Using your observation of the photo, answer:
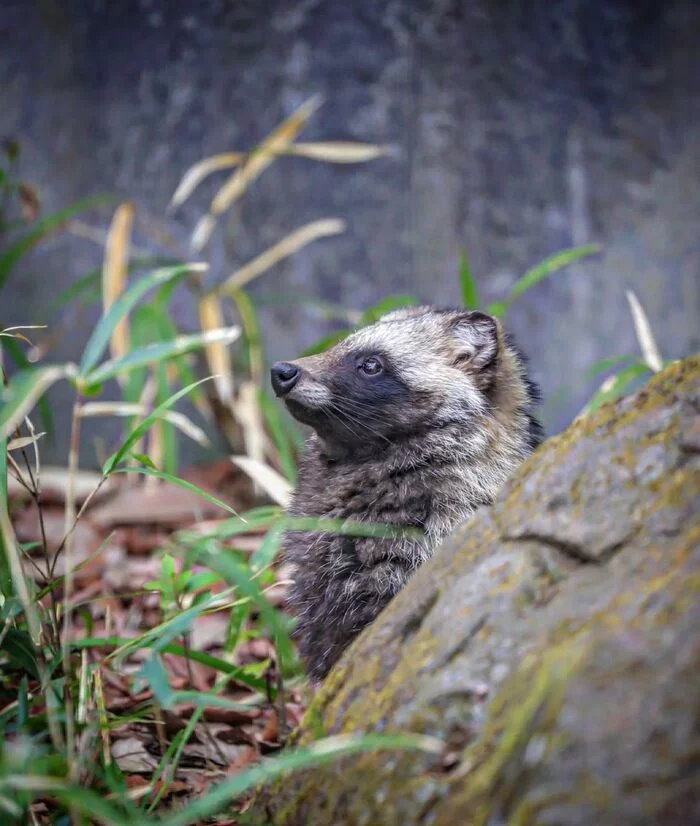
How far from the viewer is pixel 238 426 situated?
5621 mm

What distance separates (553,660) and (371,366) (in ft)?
6.18

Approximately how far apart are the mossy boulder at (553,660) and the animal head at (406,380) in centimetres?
114

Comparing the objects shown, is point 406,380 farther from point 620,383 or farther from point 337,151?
point 337,151

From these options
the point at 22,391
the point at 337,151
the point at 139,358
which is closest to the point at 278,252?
the point at 337,151

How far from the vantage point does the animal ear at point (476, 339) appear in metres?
3.39

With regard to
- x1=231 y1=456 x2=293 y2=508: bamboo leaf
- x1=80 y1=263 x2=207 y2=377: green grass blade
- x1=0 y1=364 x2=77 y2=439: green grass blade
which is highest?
x1=80 y1=263 x2=207 y2=377: green grass blade

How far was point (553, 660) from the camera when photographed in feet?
5.19

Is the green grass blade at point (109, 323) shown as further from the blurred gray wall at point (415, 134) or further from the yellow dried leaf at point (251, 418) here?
the blurred gray wall at point (415, 134)

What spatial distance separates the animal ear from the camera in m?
3.39

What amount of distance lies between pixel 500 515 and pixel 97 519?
11.7 ft

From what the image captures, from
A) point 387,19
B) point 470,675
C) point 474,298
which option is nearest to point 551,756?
point 470,675

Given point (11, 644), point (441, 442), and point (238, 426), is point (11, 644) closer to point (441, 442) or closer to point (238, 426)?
point (441, 442)

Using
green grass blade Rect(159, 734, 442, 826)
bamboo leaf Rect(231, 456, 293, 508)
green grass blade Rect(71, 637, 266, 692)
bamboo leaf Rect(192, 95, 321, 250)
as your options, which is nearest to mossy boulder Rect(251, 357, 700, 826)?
green grass blade Rect(159, 734, 442, 826)

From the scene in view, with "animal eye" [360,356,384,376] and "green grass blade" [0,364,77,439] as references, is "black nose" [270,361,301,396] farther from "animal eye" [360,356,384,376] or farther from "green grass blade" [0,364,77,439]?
"green grass blade" [0,364,77,439]
